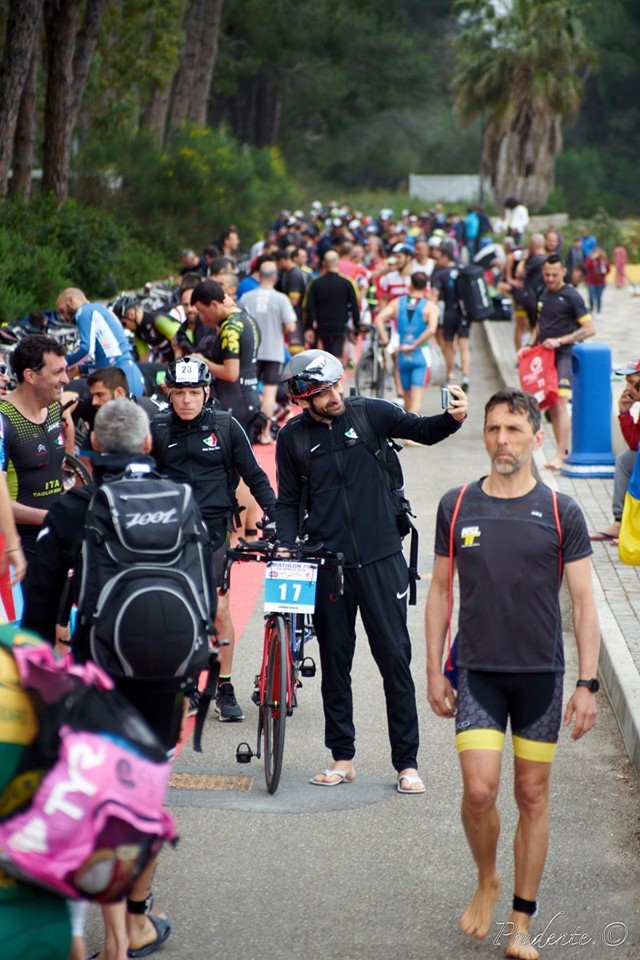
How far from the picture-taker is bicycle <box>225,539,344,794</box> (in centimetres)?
655

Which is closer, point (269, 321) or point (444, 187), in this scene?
point (269, 321)

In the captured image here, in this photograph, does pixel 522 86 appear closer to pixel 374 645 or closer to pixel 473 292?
pixel 473 292

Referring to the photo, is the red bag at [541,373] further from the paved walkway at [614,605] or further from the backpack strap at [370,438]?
the backpack strap at [370,438]

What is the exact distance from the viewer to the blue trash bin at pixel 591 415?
14305 millimetres

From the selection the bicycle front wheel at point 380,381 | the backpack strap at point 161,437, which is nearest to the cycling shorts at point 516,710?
the backpack strap at point 161,437

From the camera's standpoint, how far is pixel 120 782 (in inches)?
130

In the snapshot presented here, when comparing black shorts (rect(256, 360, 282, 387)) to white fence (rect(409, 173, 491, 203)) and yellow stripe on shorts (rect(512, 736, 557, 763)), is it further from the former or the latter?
white fence (rect(409, 173, 491, 203))

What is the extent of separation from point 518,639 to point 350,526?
171cm

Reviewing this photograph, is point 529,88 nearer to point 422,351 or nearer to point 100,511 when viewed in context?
point 422,351

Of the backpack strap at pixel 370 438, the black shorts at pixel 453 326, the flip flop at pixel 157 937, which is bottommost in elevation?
the flip flop at pixel 157 937

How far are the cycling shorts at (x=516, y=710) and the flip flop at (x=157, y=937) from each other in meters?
1.20

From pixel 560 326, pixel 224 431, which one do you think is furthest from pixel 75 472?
pixel 560 326

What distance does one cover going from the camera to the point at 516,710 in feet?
16.8

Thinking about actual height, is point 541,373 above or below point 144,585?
below
